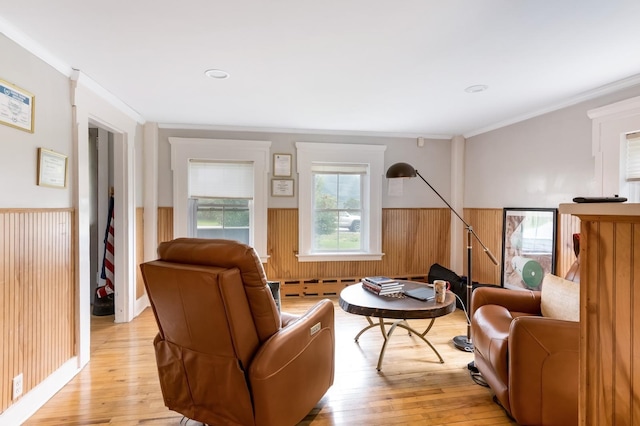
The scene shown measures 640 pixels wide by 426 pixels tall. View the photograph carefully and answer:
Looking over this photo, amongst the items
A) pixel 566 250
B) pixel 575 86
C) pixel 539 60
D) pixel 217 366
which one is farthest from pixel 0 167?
pixel 566 250

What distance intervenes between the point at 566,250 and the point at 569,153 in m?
0.95

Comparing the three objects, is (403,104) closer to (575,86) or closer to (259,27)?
(575,86)

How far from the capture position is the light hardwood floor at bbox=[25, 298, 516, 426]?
1.95m

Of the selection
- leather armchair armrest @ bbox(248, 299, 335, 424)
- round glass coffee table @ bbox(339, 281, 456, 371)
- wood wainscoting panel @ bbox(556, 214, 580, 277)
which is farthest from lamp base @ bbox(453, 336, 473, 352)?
leather armchair armrest @ bbox(248, 299, 335, 424)

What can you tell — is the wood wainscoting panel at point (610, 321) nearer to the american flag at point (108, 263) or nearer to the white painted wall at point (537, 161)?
the white painted wall at point (537, 161)

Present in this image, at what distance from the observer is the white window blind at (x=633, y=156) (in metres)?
2.57

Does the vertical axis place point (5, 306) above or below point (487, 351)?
above

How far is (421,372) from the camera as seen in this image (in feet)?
8.13

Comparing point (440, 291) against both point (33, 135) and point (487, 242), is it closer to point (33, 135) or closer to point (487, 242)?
point (487, 242)

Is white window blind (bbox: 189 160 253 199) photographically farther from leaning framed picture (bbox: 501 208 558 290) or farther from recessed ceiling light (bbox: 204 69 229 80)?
leaning framed picture (bbox: 501 208 558 290)

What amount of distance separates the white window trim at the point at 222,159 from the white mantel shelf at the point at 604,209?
3616mm

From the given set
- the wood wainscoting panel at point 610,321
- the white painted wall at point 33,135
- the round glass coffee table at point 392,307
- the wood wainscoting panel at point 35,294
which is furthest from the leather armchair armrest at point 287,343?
the white painted wall at point 33,135

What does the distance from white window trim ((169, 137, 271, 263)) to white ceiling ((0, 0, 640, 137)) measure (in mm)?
807

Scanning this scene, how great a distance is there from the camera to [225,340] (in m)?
1.56
